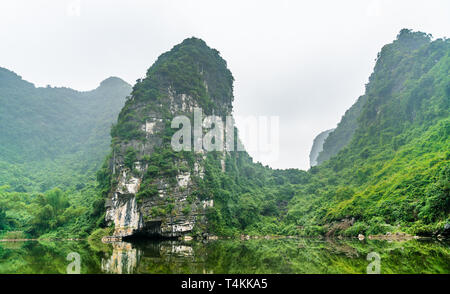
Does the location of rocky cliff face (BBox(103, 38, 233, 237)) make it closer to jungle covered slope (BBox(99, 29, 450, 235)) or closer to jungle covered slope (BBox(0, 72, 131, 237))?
jungle covered slope (BBox(99, 29, 450, 235))

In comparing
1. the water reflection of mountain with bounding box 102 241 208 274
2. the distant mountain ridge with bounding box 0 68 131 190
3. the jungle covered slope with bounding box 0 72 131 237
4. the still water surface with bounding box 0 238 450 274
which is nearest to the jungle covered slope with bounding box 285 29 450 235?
the still water surface with bounding box 0 238 450 274

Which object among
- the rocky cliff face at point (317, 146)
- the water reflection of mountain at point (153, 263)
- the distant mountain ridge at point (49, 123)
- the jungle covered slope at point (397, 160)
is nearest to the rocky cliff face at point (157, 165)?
the jungle covered slope at point (397, 160)

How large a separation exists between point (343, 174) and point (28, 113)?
7362 centimetres

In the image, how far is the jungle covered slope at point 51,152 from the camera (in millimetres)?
31141

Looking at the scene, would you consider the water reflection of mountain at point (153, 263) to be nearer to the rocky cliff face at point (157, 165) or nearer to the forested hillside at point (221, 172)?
the forested hillside at point (221, 172)

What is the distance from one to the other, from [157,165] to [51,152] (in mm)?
46441

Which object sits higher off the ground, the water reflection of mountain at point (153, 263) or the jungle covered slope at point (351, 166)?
the jungle covered slope at point (351, 166)

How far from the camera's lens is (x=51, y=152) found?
6469cm

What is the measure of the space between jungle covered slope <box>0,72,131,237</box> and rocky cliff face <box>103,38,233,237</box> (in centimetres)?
527

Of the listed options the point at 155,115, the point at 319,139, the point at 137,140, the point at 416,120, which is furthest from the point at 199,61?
the point at 319,139

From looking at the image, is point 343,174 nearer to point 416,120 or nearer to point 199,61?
point 416,120

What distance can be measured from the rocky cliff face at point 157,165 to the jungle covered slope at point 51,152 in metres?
5.27

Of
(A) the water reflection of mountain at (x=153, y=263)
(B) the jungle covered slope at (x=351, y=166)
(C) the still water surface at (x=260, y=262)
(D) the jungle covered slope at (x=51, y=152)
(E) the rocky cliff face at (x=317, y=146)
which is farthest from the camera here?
(E) the rocky cliff face at (x=317, y=146)

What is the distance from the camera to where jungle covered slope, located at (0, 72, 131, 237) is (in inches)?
1226
